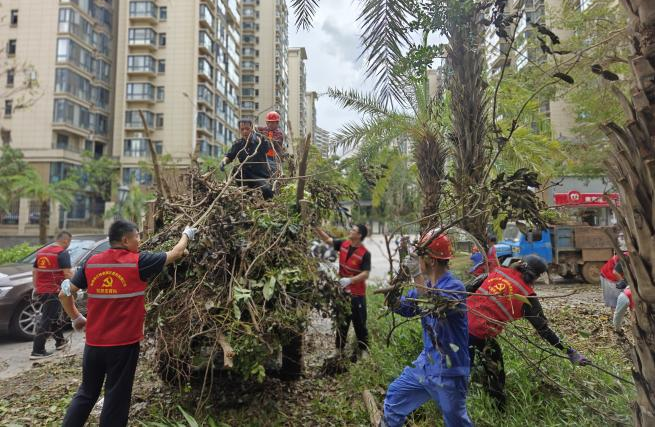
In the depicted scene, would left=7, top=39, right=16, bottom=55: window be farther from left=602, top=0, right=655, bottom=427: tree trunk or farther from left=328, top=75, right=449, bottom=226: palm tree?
left=602, top=0, right=655, bottom=427: tree trunk

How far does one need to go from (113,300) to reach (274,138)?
385 cm

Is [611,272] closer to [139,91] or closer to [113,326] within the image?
[113,326]

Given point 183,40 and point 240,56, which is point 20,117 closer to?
point 183,40

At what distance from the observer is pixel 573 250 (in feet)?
40.8

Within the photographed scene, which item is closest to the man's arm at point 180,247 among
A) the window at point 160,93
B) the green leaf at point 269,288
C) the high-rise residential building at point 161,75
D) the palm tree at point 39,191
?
the green leaf at point 269,288

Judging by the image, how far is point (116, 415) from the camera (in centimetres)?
304

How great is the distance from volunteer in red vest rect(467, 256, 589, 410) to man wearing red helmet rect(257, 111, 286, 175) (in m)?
3.37

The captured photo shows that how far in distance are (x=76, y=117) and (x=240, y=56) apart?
1010 inches

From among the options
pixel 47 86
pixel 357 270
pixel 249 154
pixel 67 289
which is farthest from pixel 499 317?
pixel 47 86

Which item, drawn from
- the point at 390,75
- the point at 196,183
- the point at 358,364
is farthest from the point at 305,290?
the point at 390,75

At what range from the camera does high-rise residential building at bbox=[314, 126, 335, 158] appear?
9901 mm

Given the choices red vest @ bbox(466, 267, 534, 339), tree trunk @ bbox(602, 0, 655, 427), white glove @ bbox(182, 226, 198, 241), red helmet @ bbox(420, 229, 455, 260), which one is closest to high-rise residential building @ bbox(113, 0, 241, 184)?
white glove @ bbox(182, 226, 198, 241)

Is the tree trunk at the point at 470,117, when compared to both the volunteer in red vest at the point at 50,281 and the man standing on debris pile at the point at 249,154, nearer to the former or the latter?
the man standing on debris pile at the point at 249,154

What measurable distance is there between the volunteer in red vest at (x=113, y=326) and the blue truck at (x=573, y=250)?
1117 cm
